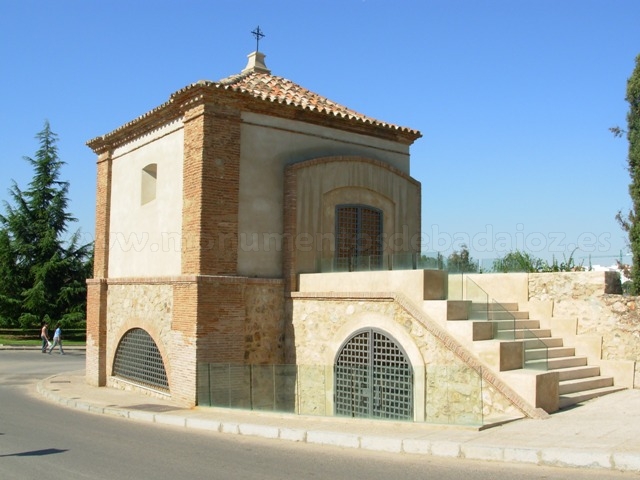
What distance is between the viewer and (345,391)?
12055 mm

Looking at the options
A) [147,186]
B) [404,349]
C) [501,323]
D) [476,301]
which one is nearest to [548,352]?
[501,323]

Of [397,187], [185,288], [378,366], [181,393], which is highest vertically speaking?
[397,187]

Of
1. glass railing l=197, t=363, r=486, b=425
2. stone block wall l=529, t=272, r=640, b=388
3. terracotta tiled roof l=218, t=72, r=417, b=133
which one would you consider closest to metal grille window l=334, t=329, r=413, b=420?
glass railing l=197, t=363, r=486, b=425

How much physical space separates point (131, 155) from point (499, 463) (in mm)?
13070

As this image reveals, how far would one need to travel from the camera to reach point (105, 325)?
17.8 m

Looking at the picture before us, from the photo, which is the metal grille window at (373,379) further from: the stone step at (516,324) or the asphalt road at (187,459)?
the asphalt road at (187,459)

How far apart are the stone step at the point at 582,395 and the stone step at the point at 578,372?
38 centimetres

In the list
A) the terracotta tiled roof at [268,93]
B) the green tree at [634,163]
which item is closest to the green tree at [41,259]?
the terracotta tiled roof at [268,93]

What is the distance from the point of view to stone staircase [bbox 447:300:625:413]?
32.2ft

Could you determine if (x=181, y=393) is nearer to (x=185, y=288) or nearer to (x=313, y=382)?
(x=185, y=288)

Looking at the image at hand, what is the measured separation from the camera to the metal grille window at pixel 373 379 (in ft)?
36.7

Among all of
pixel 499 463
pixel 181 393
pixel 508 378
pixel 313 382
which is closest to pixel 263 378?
pixel 313 382

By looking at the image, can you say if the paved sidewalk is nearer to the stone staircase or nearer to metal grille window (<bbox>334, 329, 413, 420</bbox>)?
the stone staircase

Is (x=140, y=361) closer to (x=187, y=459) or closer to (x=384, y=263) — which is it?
(x=384, y=263)
